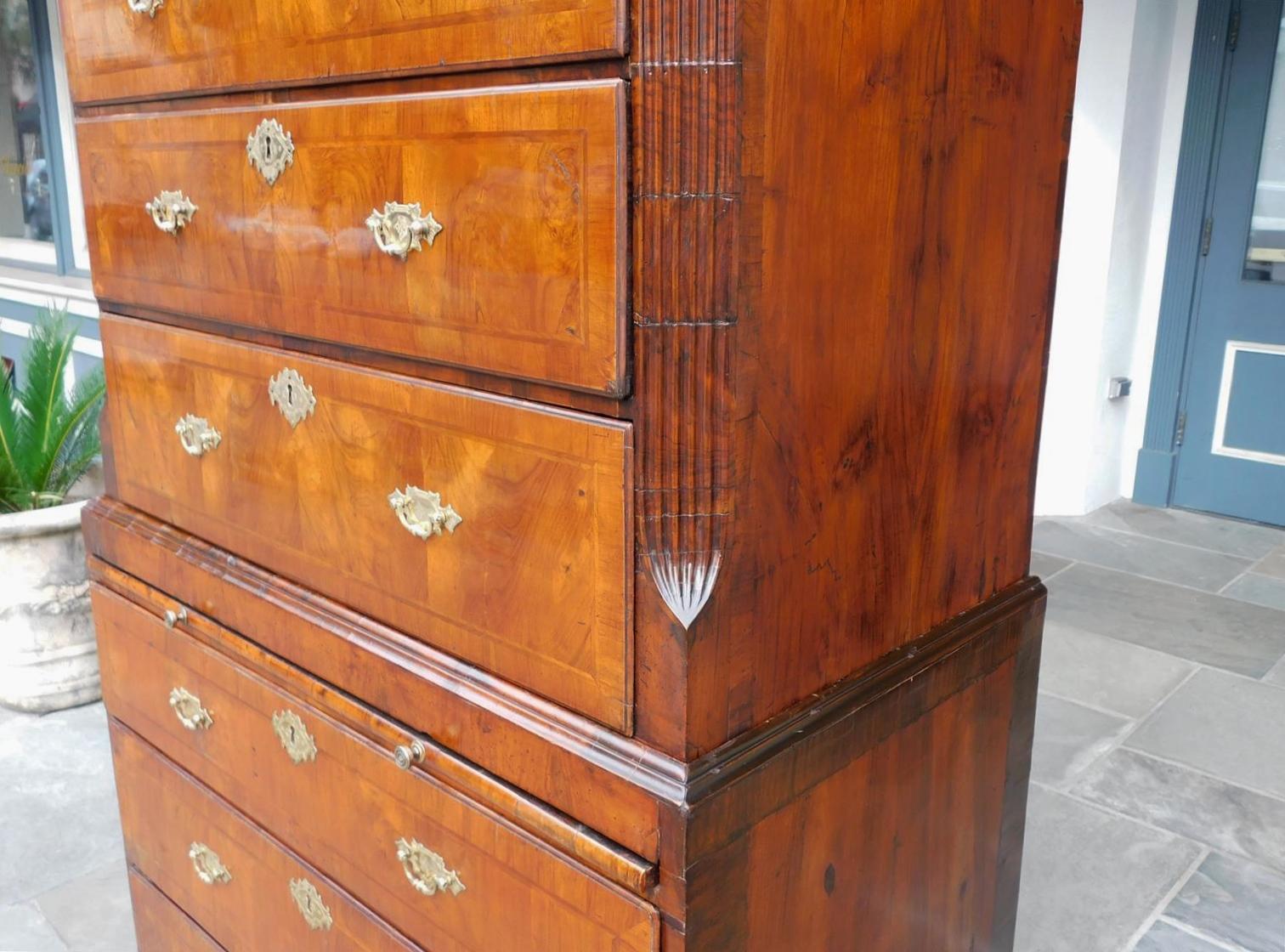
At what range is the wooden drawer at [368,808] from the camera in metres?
1.01

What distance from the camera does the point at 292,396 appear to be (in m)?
1.22

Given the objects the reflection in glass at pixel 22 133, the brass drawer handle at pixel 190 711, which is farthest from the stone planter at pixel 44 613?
the reflection in glass at pixel 22 133

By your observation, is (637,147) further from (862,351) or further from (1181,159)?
(1181,159)

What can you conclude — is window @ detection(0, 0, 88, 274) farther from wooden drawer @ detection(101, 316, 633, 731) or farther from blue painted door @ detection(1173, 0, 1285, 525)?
blue painted door @ detection(1173, 0, 1285, 525)

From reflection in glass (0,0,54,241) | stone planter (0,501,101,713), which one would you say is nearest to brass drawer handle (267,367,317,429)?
stone planter (0,501,101,713)

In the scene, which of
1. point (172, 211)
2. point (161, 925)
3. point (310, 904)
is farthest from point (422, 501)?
point (161, 925)

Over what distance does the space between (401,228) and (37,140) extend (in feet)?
15.5

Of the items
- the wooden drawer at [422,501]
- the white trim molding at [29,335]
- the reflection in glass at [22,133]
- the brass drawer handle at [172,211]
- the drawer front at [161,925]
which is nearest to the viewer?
the wooden drawer at [422,501]

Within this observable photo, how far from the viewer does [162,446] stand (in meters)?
1.46

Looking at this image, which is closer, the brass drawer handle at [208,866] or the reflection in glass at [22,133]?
the brass drawer handle at [208,866]

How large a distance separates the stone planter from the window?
2.25 m

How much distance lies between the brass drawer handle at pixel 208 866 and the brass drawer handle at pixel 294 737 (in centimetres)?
31

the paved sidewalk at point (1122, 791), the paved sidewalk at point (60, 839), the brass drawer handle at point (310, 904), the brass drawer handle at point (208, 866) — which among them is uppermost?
the brass drawer handle at point (310, 904)

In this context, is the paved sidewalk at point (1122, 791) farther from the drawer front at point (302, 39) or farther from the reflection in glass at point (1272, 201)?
the drawer front at point (302, 39)
